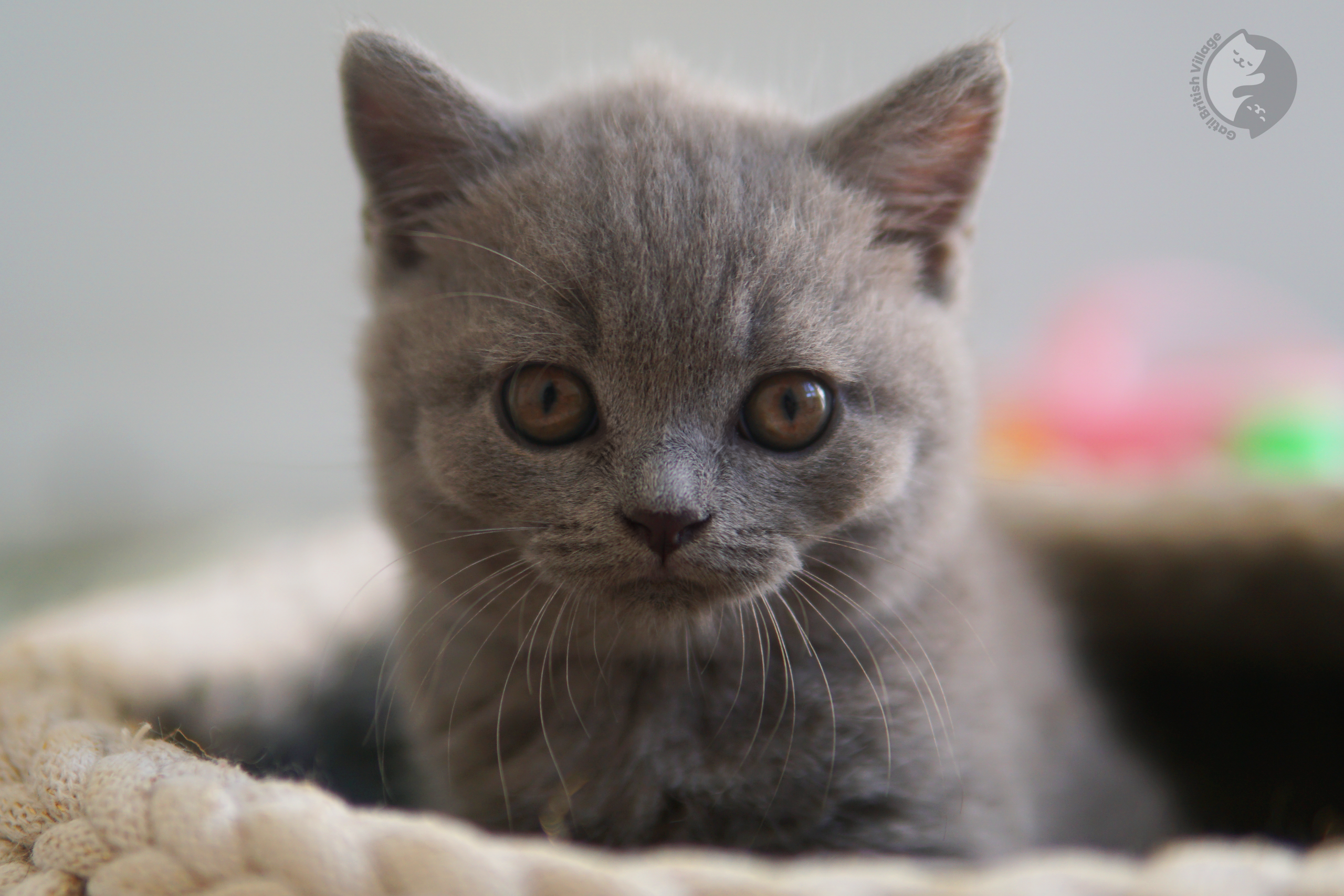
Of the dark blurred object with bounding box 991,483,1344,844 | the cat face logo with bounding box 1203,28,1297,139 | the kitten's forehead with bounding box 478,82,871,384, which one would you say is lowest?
the dark blurred object with bounding box 991,483,1344,844

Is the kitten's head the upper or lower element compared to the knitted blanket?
upper

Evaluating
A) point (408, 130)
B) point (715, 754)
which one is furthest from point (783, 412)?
point (408, 130)

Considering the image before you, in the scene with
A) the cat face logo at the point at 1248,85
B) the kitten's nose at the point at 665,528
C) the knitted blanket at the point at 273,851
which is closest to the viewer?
the knitted blanket at the point at 273,851

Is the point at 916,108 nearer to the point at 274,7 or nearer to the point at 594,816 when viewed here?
the point at 594,816

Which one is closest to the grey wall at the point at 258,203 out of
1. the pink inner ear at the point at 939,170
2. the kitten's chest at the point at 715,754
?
the pink inner ear at the point at 939,170

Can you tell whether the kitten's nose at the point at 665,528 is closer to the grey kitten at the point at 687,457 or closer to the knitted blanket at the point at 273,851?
the grey kitten at the point at 687,457

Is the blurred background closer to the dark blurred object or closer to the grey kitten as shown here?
the dark blurred object

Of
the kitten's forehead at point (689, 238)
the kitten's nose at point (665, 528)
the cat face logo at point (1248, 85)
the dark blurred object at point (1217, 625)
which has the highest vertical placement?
the cat face logo at point (1248, 85)

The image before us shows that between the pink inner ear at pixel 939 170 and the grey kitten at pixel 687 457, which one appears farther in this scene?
the pink inner ear at pixel 939 170

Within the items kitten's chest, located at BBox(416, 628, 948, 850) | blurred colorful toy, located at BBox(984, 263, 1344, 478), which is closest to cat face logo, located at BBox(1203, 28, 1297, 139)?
blurred colorful toy, located at BBox(984, 263, 1344, 478)
